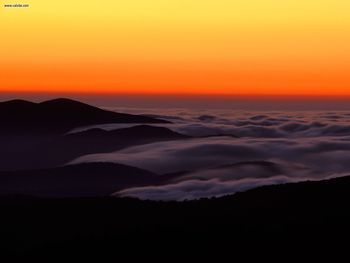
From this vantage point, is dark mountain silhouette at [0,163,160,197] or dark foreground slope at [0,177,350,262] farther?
dark mountain silhouette at [0,163,160,197]

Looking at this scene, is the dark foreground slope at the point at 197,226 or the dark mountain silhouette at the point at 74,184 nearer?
the dark foreground slope at the point at 197,226

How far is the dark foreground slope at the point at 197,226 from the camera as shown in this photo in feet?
134

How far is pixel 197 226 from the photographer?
46.7 metres

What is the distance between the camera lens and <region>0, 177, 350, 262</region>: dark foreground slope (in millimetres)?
40844

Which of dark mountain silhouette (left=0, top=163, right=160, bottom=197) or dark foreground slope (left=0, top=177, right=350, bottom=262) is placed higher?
dark foreground slope (left=0, top=177, right=350, bottom=262)

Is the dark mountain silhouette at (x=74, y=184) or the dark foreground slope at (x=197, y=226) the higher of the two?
the dark foreground slope at (x=197, y=226)

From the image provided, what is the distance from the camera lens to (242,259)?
125 ft

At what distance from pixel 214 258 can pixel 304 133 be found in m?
160

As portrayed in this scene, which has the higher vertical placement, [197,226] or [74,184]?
[197,226]

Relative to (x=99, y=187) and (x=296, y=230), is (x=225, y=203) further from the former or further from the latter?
(x=99, y=187)

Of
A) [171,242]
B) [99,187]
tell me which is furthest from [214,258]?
[99,187]

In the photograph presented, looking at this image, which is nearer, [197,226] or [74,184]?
[197,226]

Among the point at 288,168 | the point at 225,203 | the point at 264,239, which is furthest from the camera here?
the point at 288,168

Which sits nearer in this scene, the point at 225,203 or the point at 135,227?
the point at 135,227
